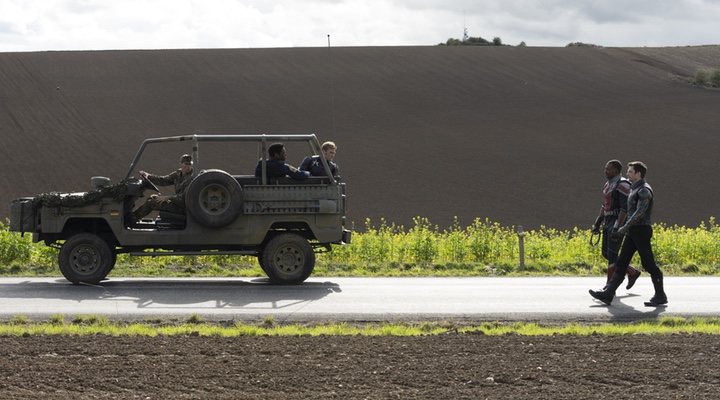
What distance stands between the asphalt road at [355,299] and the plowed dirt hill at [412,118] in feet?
76.5

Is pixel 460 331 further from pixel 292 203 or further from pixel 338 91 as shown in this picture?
pixel 338 91

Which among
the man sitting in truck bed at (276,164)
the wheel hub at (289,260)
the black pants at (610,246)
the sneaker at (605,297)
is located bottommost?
the sneaker at (605,297)

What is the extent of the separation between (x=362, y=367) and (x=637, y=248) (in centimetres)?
596

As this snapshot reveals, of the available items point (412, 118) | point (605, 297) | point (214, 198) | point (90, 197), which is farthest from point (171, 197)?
point (412, 118)

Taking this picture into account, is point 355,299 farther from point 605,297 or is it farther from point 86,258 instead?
point 86,258

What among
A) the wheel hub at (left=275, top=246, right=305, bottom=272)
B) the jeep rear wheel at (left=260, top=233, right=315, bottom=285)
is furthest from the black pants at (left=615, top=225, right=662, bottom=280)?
the wheel hub at (left=275, top=246, right=305, bottom=272)

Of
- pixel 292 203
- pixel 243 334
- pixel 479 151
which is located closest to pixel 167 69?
pixel 479 151

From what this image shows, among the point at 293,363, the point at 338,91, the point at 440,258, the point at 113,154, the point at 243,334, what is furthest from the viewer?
the point at 338,91

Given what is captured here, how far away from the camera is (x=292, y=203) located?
52.2ft

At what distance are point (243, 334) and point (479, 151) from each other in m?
41.4

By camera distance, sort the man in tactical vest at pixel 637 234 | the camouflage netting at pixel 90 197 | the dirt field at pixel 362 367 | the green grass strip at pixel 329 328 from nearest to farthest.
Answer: the dirt field at pixel 362 367, the green grass strip at pixel 329 328, the man in tactical vest at pixel 637 234, the camouflage netting at pixel 90 197

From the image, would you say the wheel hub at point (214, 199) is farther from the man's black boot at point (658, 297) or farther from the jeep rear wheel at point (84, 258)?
the man's black boot at point (658, 297)

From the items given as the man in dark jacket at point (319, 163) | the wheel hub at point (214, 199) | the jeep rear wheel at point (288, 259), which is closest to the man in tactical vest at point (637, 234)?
the jeep rear wheel at point (288, 259)

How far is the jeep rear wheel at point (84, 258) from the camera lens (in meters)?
15.9
